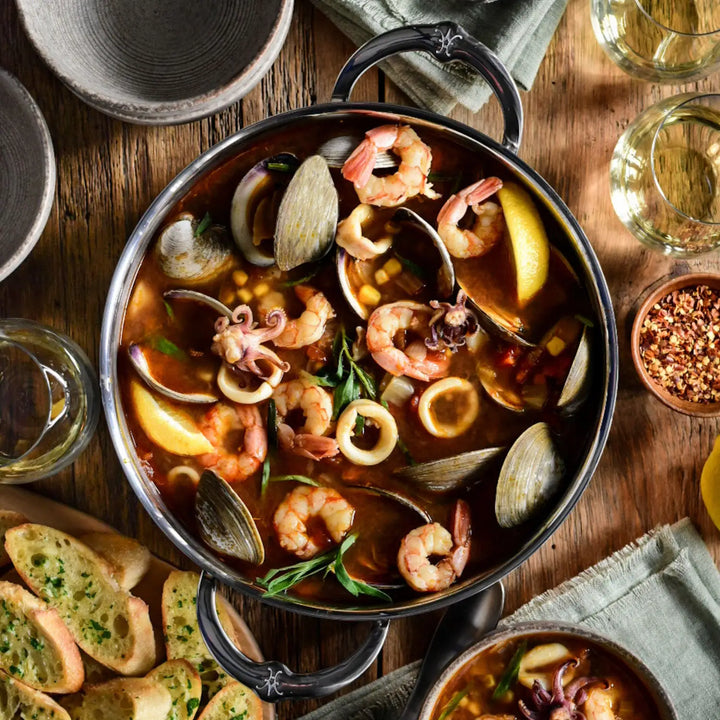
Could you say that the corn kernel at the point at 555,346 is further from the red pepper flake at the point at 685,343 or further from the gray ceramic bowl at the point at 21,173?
the gray ceramic bowl at the point at 21,173

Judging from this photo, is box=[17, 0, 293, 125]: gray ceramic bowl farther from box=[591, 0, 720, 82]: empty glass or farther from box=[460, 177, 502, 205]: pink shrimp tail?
box=[591, 0, 720, 82]: empty glass

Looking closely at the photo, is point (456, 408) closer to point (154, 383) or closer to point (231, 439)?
point (231, 439)

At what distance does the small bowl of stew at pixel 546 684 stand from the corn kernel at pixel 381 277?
0.99 meters

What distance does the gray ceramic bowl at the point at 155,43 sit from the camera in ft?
7.91

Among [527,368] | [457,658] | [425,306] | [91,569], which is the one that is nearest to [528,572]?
[457,658]

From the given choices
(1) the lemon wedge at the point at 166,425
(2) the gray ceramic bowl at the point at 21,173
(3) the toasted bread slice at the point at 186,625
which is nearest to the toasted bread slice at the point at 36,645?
(3) the toasted bread slice at the point at 186,625

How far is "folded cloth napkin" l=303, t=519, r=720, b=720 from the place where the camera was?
254cm

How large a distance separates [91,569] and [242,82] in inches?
54.5

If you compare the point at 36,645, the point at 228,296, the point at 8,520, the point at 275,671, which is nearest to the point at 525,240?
the point at 228,296

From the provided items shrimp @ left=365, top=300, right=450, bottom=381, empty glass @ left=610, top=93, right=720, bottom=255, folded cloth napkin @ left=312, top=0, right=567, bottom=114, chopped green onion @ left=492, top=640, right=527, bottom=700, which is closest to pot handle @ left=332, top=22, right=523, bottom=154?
folded cloth napkin @ left=312, top=0, right=567, bottom=114

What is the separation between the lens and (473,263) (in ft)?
7.67

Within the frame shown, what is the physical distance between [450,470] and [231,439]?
585mm

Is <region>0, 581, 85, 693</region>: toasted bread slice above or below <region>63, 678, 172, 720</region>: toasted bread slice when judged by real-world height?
above

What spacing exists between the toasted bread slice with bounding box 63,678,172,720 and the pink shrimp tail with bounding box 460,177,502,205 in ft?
5.10
